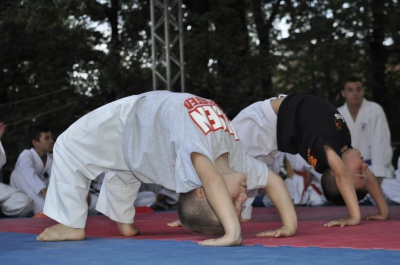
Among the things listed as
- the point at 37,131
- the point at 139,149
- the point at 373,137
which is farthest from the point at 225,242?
the point at 373,137

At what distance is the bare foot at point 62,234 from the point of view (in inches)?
123

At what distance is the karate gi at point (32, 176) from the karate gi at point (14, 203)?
0.15 metres

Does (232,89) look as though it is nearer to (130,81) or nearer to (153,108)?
(130,81)

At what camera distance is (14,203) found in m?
6.00

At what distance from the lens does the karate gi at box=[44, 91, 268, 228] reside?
2.86 metres

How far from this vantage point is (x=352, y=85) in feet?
20.8

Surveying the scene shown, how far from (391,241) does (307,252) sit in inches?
20.1

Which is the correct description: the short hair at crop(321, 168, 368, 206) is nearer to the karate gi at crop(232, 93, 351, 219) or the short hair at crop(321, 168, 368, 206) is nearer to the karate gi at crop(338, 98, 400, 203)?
the karate gi at crop(232, 93, 351, 219)

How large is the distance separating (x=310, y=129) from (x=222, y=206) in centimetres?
126

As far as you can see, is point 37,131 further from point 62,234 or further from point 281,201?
point 281,201

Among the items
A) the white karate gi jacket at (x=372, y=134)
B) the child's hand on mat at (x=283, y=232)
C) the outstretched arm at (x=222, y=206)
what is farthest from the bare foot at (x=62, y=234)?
the white karate gi jacket at (x=372, y=134)

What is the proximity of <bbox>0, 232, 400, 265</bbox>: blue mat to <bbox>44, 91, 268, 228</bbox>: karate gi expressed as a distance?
0.28 metres

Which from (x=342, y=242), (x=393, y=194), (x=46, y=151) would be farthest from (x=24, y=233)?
(x=393, y=194)

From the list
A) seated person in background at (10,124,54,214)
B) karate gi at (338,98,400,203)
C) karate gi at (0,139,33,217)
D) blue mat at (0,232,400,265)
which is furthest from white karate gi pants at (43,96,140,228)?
karate gi at (338,98,400,203)
